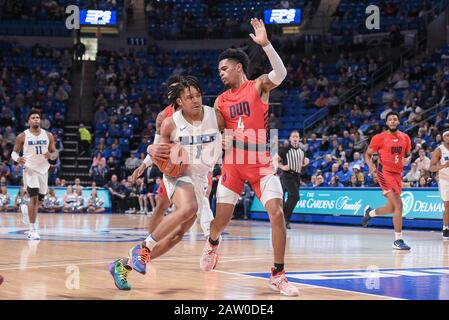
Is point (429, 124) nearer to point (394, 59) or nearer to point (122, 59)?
point (394, 59)

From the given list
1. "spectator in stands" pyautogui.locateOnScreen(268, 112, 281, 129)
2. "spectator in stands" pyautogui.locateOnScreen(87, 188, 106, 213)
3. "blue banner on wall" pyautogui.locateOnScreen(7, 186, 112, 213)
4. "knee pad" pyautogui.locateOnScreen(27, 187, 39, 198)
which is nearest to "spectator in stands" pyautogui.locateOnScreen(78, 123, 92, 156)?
"blue banner on wall" pyautogui.locateOnScreen(7, 186, 112, 213)

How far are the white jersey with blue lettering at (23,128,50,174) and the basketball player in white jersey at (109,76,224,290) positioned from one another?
22.1 ft

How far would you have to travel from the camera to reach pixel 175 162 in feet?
22.4

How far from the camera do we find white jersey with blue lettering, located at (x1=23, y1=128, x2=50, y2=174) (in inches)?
526

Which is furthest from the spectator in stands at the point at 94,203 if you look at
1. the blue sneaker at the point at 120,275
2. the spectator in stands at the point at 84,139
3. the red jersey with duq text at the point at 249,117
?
the blue sneaker at the point at 120,275

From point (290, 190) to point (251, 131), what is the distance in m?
9.96

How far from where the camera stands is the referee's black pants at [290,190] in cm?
1697

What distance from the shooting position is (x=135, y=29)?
115 feet

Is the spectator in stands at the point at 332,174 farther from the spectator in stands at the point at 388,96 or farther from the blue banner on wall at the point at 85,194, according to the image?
the blue banner on wall at the point at 85,194

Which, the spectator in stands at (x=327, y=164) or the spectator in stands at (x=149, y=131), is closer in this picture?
the spectator in stands at (x=327, y=164)

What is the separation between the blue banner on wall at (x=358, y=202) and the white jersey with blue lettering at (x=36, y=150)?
7899 millimetres

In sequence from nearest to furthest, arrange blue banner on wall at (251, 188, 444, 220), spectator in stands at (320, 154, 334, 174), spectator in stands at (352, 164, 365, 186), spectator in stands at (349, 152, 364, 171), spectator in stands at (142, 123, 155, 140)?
blue banner on wall at (251, 188, 444, 220)
spectator in stands at (352, 164, 365, 186)
spectator in stands at (349, 152, 364, 171)
spectator in stands at (320, 154, 334, 174)
spectator in stands at (142, 123, 155, 140)

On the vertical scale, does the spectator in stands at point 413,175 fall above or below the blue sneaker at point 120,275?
above

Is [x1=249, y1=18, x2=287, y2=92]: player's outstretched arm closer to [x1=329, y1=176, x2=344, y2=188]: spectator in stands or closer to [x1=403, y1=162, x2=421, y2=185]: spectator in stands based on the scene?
[x1=403, y1=162, x2=421, y2=185]: spectator in stands
